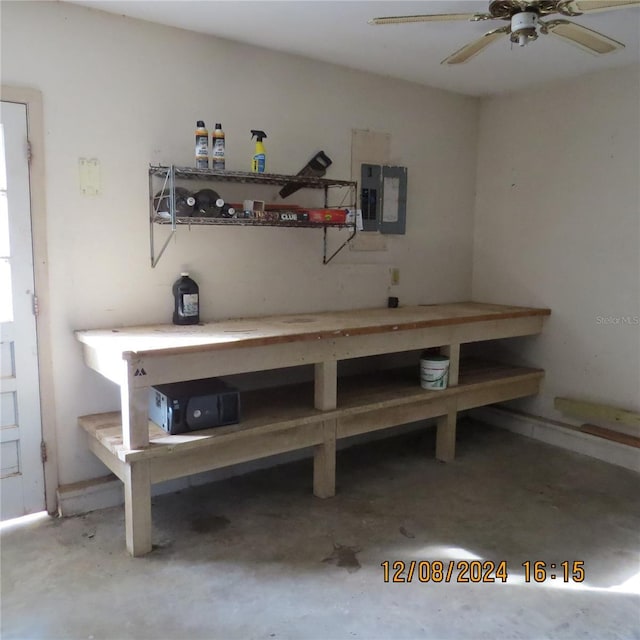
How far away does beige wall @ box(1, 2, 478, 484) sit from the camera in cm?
262

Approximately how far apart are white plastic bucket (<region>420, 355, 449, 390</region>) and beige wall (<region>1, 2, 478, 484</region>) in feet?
2.20

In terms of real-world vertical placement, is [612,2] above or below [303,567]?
above

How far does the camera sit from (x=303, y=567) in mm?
2328

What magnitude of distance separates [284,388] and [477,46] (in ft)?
6.55

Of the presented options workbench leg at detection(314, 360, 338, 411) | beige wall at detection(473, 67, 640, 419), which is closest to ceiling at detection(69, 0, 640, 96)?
beige wall at detection(473, 67, 640, 419)

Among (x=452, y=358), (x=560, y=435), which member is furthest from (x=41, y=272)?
(x=560, y=435)

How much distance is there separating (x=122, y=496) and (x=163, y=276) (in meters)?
1.13

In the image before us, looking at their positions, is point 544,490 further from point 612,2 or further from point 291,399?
point 612,2

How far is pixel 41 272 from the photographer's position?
8.60 feet

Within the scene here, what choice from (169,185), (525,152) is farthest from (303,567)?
(525,152)

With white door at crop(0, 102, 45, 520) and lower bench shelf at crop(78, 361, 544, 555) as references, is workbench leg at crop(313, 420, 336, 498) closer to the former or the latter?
lower bench shelf at crop(78, 361, 544, 555)

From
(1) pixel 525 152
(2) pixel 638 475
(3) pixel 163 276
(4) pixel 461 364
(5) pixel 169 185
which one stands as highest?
(1) pixel 525 152

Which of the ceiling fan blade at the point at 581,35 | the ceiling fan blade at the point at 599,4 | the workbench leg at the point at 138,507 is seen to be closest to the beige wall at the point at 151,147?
the workbench leg at the point at 138,507

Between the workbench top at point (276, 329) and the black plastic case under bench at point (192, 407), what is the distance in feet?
0.82
